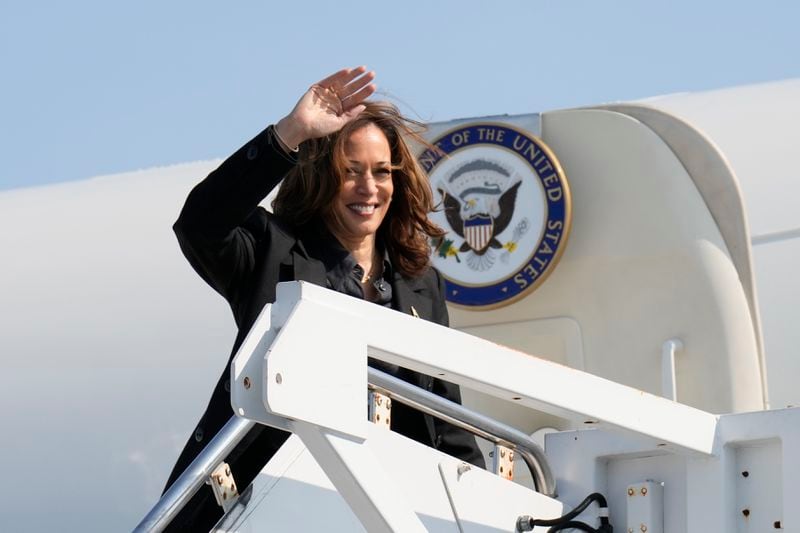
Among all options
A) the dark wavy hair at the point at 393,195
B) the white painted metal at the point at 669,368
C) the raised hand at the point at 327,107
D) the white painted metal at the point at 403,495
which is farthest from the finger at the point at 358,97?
the white painted metal at the point at 669,368

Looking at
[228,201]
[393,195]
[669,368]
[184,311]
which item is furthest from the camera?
[184,311]

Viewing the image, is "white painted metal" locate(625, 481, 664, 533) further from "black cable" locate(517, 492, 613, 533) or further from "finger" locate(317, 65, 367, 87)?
"finger" locate(317, 65, 367, 87)

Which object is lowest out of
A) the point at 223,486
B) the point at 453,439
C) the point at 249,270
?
the point at 223,486

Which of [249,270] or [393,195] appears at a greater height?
[393,195]

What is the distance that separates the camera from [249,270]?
296cm

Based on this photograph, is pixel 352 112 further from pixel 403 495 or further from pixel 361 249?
pixel 403 495

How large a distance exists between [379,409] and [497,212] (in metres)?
2.96

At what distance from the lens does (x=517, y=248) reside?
214 inches

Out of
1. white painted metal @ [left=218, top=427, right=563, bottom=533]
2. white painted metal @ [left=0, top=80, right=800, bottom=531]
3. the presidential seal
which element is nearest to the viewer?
white painted metal @ [left=218, top=427, right=563, bottom=533]

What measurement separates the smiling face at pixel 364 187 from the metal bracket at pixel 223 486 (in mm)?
795

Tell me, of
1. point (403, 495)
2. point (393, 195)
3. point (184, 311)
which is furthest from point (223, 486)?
point (184, 311)

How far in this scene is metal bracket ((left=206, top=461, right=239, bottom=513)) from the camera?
248 centimetres

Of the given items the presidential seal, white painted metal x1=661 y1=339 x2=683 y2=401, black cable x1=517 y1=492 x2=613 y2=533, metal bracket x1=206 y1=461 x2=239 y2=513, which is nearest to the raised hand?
metal bracket x1=206 y1=461 x2=239 y2=513

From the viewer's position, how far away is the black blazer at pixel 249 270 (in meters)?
2.72
